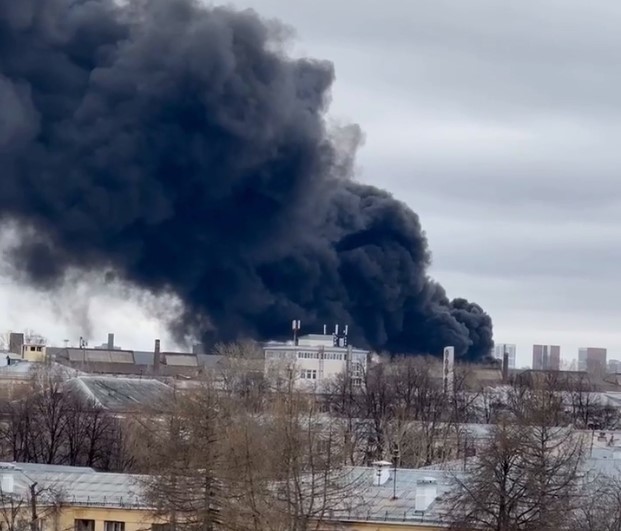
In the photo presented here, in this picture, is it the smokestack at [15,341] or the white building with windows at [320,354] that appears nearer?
the white building with windows at [320,354]

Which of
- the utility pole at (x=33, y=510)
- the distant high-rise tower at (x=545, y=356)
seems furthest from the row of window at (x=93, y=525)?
the distant high-rise tower at (x=545, y=356)

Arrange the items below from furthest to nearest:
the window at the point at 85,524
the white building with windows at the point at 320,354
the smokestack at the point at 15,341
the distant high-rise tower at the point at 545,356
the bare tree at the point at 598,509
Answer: the distant high-rise tower at the point at 545,356
the smokestack at the point at 15,341
the white building with windows at the point at 320,354
the window at the point at 85,524
the bare tree at the point at 598,509

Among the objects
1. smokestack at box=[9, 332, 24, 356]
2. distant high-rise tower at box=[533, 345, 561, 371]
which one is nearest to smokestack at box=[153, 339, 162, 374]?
smokestack at box=[9, 332, 24, 356]

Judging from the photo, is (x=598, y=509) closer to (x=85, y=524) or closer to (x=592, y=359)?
(x=85, y=524)

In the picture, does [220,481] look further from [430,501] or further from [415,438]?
[415,438]

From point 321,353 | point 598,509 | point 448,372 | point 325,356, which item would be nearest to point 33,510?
point 598,509

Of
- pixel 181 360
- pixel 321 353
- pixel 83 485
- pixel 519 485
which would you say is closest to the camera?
pixel 519 485

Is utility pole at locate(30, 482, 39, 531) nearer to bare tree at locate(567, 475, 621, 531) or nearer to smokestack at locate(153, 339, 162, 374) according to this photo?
bare tree at locate(567, 475, 621, 531)

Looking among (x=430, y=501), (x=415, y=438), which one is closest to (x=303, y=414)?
(x=430, y=501)

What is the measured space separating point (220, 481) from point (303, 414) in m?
3.60

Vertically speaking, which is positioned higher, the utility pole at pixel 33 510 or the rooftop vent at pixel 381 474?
the rooftop vent at pixel 381 474

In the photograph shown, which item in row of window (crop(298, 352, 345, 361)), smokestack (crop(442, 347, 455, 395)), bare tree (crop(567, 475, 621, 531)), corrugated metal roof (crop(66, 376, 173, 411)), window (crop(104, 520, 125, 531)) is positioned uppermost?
row of window (crop(298, 352, 345, 361))

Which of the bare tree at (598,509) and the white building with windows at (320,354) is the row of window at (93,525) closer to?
the bare tree at (598,509)

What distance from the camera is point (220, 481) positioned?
82.8 ft
